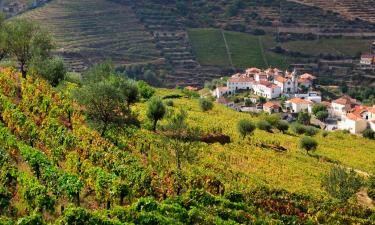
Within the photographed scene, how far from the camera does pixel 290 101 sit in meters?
96.6

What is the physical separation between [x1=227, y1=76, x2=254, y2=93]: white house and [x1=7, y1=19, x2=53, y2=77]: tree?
180 feet

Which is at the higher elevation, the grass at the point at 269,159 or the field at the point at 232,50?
the grass at the point at 269,159

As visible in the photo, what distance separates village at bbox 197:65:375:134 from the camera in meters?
85.0

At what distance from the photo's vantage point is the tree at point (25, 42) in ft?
170

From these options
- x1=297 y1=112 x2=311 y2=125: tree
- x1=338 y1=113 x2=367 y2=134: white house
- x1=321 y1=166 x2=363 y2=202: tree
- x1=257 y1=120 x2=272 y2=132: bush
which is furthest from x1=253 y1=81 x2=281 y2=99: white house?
Answer: x1=321 y1=166 x2=363 y2=202: tree

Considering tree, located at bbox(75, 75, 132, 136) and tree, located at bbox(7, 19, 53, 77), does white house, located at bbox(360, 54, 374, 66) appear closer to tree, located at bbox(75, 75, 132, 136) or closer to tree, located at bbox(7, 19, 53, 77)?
tree, located at bbox(7, 19, 53, 77)

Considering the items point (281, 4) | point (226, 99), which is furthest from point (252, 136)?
point (281, 4)

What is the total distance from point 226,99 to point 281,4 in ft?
265

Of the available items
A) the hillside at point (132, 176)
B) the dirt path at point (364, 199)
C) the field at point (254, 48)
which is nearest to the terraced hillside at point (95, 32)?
the field at point (254, 48)

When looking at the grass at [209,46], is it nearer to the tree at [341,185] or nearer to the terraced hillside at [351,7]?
the terraced hillside at [351,7]

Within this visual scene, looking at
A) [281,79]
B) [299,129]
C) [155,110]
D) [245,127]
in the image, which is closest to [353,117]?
[299,129]

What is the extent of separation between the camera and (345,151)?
60.0 m

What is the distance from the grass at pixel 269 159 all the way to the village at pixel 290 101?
15.6 metres

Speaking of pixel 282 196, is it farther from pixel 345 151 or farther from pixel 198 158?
pixel 345 151
